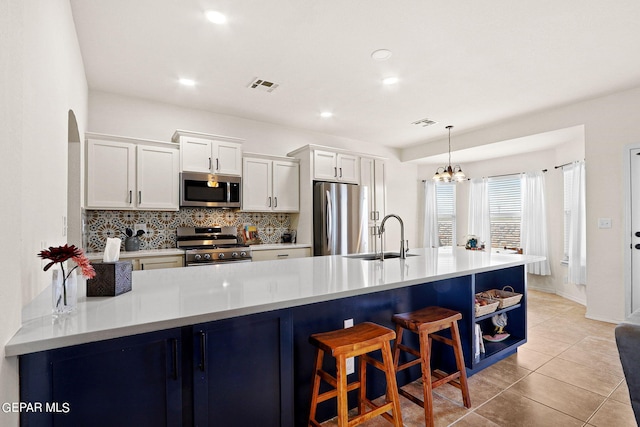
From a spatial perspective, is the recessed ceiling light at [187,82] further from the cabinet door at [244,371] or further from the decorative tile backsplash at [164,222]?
the cabinet door at [244,371]

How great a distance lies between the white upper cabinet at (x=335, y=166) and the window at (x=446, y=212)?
2.50m

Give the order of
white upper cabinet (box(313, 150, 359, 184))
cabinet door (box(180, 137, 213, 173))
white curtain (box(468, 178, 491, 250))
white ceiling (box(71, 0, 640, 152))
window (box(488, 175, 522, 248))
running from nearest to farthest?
1. white ceiling (box(71, 0, 640, 152))
2. cabinet door (box(180, 137, 213, 173))
3. white upper cabinet (box(313, 150, 359, 184))
4. window (box(488, 175, 522, 248))
5. white curtain (box(468, 178, 491, 250))

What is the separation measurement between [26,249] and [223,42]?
2.09 meters

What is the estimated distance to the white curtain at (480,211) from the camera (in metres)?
5.93

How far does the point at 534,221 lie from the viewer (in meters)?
5.21

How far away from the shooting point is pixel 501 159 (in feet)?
19.0

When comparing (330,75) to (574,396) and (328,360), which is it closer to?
(328,360)

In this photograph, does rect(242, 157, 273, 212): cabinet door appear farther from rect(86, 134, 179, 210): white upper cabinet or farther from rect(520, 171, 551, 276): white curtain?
rect(520, 171, 551, 276): white curtain

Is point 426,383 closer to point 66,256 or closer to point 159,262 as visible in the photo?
point 66,256

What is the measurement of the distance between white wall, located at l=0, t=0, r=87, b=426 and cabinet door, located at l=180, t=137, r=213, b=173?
1.54m

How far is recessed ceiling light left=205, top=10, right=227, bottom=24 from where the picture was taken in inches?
88.0

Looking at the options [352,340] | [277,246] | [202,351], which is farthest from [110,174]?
[352,340]

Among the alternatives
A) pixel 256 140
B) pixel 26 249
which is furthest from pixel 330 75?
pixel 26 249

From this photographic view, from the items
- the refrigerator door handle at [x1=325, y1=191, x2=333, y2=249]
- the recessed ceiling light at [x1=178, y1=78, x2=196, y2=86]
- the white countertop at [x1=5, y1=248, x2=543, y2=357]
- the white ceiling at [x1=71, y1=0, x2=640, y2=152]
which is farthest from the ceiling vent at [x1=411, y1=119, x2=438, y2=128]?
the recessed ceiling light at [x1=178, y1=78, x2=196, y2=86]
